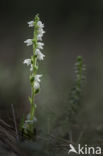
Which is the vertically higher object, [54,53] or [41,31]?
[54,53]

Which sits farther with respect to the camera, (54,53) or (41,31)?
(54,53)

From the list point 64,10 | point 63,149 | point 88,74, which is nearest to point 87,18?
point 64,10

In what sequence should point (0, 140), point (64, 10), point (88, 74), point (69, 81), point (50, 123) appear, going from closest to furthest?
point (0, 140) → point (50, 123) → point (69, 81) → point (88, 74) → point (64, 10)

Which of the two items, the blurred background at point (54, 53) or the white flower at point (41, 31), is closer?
the white flower at point (41, 31)

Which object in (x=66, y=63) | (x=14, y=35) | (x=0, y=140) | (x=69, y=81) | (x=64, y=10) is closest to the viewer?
(x=0, y=140)

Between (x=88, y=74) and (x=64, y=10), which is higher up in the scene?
(x=64, y=10)

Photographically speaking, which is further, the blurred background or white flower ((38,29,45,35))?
the blurred background

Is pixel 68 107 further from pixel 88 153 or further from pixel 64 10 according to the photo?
pixel 64 10

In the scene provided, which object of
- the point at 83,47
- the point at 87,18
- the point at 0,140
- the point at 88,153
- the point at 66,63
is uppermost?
the point at 87,18
